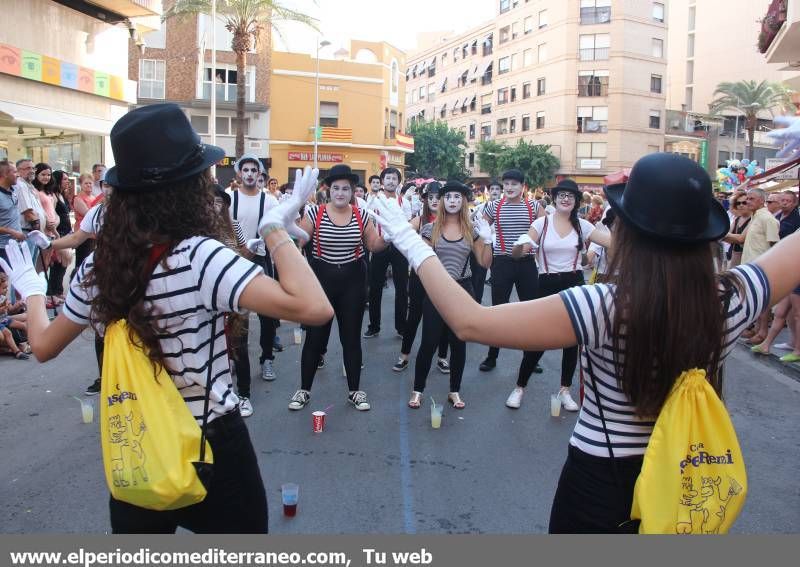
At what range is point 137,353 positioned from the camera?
1969 millimetres

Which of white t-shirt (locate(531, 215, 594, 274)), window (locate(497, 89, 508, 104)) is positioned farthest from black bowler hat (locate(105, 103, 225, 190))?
window (locate(497, 89, 508, 104))

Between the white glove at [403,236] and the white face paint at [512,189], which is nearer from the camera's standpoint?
the white glove at [403,236]

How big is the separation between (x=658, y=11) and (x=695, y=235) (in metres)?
58.0

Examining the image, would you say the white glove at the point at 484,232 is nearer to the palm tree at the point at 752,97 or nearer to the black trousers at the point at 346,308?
the black trousers at the point at 346,308

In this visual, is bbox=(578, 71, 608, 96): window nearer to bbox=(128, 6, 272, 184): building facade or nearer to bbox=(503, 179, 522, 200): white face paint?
bbox=(128, 6, 272, 184): building facade

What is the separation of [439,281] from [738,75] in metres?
66.2

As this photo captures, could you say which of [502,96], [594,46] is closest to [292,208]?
[594,46]

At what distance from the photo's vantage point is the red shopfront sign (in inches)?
1692

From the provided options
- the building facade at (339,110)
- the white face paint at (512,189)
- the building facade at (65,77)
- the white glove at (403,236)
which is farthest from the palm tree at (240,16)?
the white glove at (403,236)

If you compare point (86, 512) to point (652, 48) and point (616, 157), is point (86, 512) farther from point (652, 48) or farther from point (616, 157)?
point (652, 48)

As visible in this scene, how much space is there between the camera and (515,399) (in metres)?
6.26

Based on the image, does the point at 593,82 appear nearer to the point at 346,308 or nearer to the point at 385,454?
the point at 346,308

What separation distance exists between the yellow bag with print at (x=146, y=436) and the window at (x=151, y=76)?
41317mm

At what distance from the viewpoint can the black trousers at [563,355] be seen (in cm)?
623
